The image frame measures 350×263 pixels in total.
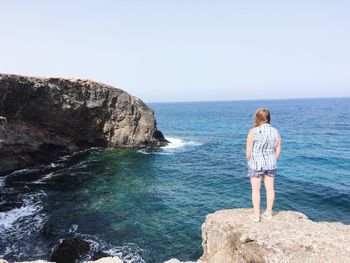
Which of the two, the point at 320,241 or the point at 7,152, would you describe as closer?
the point at 320,241

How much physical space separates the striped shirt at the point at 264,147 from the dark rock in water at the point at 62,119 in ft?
90.2

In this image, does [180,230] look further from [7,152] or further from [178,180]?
[7,152]

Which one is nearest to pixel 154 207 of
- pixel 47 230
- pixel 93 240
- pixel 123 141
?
pixel 93 240

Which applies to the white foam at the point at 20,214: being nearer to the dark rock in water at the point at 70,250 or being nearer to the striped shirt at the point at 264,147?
the dark rock in water at the point at 70,250

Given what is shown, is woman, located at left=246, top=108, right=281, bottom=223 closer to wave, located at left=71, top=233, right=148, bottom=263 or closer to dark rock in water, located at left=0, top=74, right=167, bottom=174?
wave, located at left=71, top=233, right=148, bottom=263

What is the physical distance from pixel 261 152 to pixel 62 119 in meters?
36.6

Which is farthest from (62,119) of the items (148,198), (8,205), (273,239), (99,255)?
(273,239)

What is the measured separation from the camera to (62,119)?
4047 cm

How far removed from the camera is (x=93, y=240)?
19.0 metres

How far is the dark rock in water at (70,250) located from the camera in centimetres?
1708

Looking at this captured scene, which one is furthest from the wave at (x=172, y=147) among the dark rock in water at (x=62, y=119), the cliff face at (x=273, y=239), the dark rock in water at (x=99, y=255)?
the cliff face at (x=273, y=239)

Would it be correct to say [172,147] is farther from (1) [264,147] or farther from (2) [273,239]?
(2) [273,239]

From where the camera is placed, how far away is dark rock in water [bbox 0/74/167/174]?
3444cm

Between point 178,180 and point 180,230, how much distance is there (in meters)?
11.7
